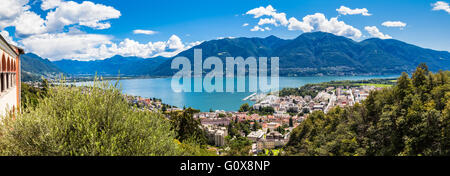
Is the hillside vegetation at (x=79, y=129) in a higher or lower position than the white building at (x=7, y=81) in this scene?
lower

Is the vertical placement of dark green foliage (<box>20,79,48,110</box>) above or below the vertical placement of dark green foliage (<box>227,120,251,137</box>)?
above

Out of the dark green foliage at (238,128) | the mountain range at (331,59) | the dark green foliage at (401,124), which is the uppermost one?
the mountain range at (331,59)

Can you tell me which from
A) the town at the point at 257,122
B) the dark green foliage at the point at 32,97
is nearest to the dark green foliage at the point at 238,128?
the town at the point at 257,122

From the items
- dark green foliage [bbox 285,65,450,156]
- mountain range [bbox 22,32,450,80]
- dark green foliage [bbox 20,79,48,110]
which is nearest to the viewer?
dark green foliage [bbox 20,79,48,110]

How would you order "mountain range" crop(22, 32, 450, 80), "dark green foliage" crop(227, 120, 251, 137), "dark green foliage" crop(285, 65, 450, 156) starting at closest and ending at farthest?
"dark green foliage" crop(285, 65, 450, 156) < "dark green foliage" crop(227, 120, 251, 137) < "mountain range" crop(22, 32, 450, 80)

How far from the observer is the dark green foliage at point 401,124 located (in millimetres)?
11188

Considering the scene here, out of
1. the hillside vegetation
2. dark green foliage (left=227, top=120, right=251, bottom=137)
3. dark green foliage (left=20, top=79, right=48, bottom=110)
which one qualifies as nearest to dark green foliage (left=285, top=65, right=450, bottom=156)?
dark green foliage (left=227, top=120, right=251, bottom=137)

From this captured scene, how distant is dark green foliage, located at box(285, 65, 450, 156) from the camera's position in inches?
440

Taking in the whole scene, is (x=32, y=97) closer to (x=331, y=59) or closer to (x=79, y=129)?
(x=79, y=129)

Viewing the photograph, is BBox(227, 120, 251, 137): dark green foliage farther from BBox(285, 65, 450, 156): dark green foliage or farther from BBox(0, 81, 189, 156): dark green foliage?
BBox(0, 81, 189, 156): dark green foliage

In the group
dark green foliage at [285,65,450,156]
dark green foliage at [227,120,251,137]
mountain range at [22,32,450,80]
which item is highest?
mountain range at [22,32,450,80]

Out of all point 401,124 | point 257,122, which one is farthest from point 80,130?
point 257,122

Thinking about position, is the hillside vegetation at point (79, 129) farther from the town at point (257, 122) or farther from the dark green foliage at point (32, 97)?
the town at point (257, 122)
